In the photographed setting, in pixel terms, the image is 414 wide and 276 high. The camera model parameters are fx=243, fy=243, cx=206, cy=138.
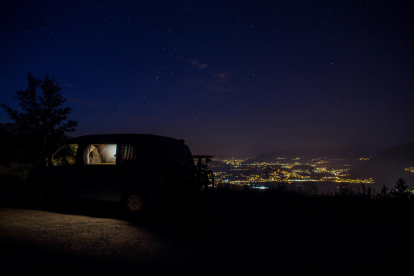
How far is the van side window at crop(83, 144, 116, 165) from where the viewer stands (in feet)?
22.7

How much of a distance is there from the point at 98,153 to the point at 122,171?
1.17 metres

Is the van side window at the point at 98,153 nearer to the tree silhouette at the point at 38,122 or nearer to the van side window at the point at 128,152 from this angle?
the van side window at the point at 128,152

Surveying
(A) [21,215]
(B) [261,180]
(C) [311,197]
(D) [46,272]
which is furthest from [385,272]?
(B) [261,180]

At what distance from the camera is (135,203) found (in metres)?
6.19

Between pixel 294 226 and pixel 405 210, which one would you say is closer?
pixel 294 226

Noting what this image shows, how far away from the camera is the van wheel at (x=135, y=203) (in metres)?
6.07

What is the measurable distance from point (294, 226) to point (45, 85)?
17.9 m

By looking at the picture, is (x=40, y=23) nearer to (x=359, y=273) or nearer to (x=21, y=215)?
(x=21, y=215)

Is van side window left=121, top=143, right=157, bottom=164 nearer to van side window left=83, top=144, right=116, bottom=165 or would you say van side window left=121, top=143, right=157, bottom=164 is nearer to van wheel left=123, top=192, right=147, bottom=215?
van side window left=83, top=144, right=116, bottom=165

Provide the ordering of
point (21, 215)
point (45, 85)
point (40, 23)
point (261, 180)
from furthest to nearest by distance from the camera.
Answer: point (45, 85), point (261, 180), point (21, 215), point (40, 23)

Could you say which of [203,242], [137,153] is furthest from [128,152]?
[203,242]

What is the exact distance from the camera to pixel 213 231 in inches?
196

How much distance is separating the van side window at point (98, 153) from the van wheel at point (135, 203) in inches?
52.8

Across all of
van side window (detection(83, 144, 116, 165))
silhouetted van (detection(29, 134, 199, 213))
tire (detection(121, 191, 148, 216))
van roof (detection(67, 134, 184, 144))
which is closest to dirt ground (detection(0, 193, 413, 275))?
tire (detection(121, 191, 148, 216))
